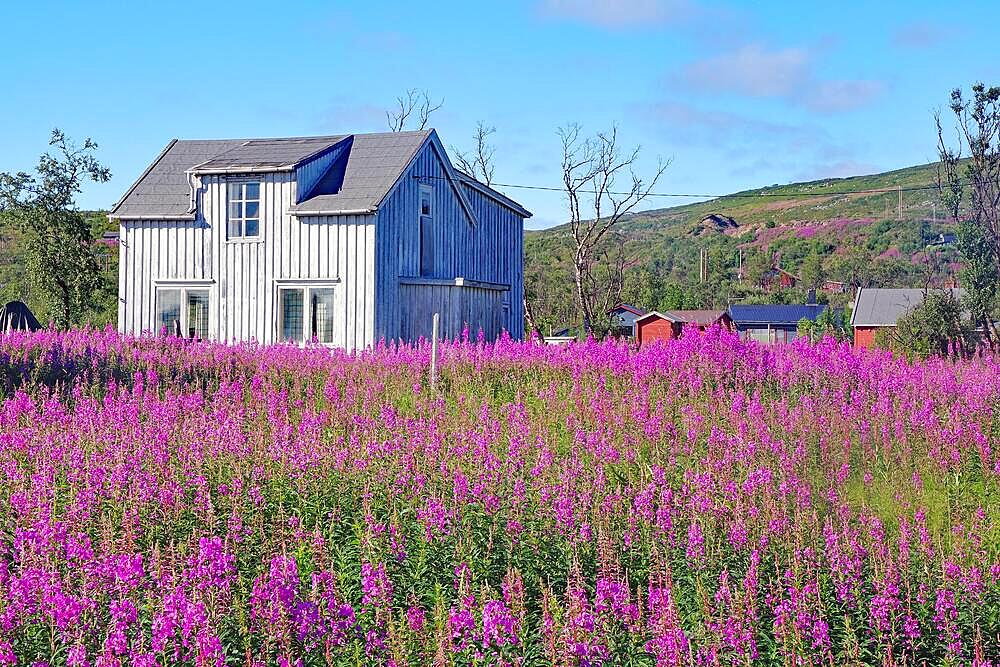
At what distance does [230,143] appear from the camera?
92.5 ft

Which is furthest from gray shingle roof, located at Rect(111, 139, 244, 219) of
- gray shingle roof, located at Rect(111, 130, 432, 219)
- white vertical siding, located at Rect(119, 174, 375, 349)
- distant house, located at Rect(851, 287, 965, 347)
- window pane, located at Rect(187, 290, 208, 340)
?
distant house, located at Rect(851, 287, 965, 347)

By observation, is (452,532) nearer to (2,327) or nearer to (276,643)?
(276,643)

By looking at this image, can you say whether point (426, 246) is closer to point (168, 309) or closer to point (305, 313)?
point (305, 313)

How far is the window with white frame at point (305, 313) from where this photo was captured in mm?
24219

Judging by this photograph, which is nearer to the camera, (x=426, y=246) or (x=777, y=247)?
(x=426, y=246)

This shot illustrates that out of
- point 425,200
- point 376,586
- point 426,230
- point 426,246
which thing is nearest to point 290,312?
point 426,246

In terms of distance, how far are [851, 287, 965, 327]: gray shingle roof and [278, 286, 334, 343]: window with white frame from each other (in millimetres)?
37255

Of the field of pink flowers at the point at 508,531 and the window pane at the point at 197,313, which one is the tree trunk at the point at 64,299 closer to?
the window pane at the point at 197,313

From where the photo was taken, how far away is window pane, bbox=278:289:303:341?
80.0 ft

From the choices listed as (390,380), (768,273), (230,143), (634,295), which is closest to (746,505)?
(390,380)

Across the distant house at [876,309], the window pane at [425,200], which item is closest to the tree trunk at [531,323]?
the window pane at [425,200]

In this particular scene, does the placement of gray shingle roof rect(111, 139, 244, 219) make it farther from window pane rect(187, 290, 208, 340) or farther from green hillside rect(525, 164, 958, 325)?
green hillside rect(525, 164, 958, 325)

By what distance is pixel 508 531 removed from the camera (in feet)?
19.2

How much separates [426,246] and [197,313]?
5.81 m
